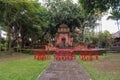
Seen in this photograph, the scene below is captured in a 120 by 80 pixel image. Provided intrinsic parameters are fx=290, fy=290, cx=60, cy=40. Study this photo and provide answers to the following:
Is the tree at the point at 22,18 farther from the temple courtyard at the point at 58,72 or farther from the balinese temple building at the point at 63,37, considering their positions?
the temple courtyard at the point at 58,72

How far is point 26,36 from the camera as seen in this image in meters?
52.6

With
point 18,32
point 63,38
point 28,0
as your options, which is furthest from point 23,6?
point 63,38

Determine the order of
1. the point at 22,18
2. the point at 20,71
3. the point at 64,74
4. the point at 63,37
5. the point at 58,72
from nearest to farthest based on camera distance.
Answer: the point at 64,74 → the point at 58,72 → the point at 20,71 → the point at 22,18 → the point at 63,37

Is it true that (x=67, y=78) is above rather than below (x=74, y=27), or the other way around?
below

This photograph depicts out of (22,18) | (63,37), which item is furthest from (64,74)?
(63,37)

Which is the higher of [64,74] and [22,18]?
[22,18]

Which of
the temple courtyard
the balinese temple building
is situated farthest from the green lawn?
the balinese temple building

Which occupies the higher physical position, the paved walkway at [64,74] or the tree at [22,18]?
the tree at [22,18]

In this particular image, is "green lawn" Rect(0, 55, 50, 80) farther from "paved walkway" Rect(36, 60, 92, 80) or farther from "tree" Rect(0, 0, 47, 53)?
"tree" Rect(0, 0, 47, 53)

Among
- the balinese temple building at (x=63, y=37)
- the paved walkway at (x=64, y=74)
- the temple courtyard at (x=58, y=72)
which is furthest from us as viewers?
the balinese temple building at (x=63, y=37)

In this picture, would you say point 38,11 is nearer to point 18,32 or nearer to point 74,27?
point 18,32

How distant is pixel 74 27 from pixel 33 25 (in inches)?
595

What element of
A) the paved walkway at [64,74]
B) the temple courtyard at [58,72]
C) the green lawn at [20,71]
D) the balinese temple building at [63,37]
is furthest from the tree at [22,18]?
the paved walkway at [64,74]

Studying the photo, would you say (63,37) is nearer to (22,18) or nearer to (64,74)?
(22,18)
